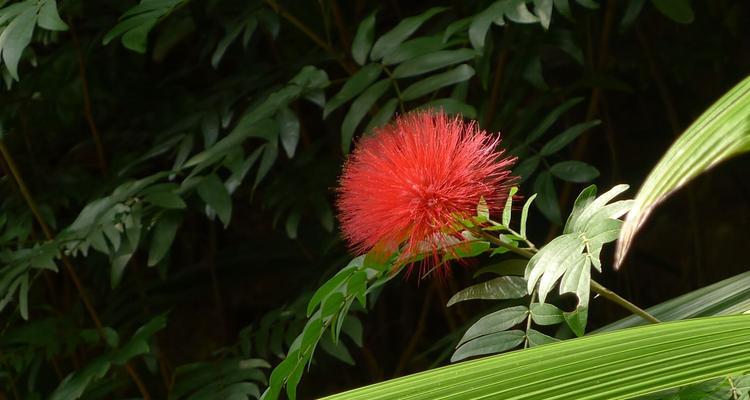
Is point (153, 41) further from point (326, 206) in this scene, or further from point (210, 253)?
point (326, 206)

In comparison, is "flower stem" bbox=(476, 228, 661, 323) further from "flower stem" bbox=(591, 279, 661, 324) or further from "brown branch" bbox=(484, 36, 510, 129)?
"brown branch" bbox=(484, 36, 510, 129)

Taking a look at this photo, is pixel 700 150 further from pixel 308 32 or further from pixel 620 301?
pixel 308 32

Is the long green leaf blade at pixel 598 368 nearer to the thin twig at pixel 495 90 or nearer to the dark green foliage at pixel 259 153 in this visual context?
the dark green foliage at pixel 259 153

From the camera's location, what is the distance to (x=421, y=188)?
0.47 meters

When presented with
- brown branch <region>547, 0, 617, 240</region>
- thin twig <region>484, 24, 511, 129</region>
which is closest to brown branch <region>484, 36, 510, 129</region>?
thin twig <region>484, 24, 511, 129</region>

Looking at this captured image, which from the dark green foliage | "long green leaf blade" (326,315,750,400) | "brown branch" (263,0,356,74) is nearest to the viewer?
"long green leaf blade" (326,315,750,400)

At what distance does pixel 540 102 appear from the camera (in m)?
1.14

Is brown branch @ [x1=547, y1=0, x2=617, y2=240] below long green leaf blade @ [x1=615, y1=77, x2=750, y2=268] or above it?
below

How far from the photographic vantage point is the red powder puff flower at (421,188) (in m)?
0.47

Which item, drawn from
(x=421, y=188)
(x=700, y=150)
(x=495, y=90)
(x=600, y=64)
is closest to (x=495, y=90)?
(x=495, y=90)

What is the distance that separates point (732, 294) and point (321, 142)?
29.8 inches

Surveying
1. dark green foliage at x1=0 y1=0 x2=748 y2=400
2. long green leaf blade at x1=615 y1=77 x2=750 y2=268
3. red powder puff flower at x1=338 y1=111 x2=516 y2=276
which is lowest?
dark green foliage at x1=0 y1=0 x2=748 y2=400

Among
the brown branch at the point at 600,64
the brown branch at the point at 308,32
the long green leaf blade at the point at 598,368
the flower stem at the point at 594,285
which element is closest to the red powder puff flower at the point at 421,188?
the flower stem at the point at 594,285

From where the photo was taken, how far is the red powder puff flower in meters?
0.47
